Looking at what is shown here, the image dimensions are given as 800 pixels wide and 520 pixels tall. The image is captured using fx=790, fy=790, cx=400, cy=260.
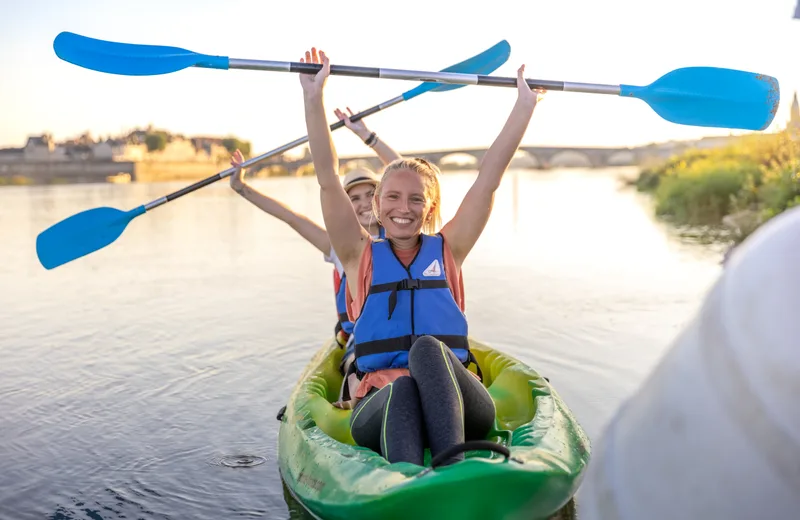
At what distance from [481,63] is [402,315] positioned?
2.53m

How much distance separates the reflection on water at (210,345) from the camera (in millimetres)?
3314

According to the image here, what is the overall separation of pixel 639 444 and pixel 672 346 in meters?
0.12

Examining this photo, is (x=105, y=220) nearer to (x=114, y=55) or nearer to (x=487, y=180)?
(x=114, y=55)

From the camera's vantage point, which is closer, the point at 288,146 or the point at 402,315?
the point at 402,315

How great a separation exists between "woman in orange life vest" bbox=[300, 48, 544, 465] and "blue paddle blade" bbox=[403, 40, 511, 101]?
6.21ft

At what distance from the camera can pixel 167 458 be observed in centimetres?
353

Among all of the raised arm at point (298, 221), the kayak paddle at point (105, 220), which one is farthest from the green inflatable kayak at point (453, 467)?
the kayak paddle at point (105, 220)

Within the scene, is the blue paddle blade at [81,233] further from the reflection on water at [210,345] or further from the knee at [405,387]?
the knee at [405,387]

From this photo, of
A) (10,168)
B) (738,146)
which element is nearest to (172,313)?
(738,146)

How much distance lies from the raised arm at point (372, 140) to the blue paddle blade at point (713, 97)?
3.93 feet

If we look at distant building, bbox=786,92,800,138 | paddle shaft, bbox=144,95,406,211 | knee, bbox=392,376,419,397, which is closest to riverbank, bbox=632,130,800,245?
distant building, bbox=786,92,800,138

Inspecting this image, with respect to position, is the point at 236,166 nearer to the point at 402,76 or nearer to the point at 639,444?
the point at 402,76

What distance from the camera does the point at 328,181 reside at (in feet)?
8.51

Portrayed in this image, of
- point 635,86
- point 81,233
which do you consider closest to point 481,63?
point 635,86
